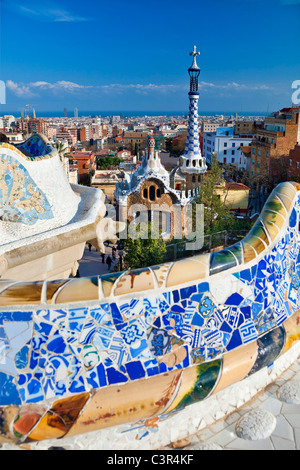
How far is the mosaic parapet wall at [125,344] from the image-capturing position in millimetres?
2996

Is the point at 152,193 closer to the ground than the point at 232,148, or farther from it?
closer to the ground

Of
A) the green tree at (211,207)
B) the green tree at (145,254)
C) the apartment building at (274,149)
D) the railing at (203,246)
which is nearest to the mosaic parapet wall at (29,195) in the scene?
the green tree at (145,254)

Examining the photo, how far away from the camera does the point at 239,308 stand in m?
3.67

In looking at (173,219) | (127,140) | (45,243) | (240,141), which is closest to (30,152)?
(45,243)

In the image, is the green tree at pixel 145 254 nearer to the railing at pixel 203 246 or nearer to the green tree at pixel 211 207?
the railing at pixel 203 246

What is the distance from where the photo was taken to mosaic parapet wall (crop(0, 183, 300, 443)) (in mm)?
2996

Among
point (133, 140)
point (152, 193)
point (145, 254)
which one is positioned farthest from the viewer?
point (133, 140)

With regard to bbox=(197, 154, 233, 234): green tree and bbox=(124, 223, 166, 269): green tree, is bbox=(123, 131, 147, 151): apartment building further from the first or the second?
bbox=(124, 223, 166, 269): green tree

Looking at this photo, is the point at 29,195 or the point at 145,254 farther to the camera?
the point at 145,254

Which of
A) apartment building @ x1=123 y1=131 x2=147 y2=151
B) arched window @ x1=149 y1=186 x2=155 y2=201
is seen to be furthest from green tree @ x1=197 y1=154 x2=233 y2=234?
apartment building @ x1=123 y1=131 x2=147 y2=151

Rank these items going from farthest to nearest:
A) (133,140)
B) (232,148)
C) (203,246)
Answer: (133,140) → (232,148) → (203,246)

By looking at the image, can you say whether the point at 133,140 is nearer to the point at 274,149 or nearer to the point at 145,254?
the point at 274,149

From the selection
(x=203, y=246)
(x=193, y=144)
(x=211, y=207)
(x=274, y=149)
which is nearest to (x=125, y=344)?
(x=203, y=246)

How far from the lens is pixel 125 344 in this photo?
3225 millimetres
